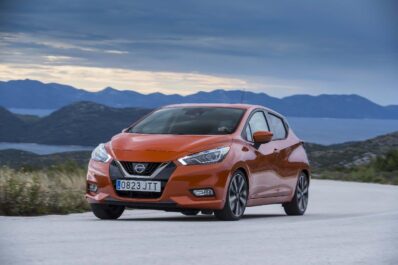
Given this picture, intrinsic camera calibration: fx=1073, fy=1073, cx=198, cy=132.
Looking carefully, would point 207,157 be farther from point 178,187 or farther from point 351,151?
point 351,151

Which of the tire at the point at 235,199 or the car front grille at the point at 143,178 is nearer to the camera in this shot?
the car front grille at the point at 143,178

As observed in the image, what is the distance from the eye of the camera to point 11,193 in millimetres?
14609

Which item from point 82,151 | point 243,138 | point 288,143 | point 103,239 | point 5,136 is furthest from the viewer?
point 5,136

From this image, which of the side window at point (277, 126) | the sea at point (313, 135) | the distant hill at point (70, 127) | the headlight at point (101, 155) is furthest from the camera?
the distant hill at point (70, 127)

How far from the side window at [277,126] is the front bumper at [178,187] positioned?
8.07 feet

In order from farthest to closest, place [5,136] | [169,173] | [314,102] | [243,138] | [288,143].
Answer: [314,102], [5,136], [288,143], [243,138], [169,173]

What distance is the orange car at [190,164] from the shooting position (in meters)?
12.8

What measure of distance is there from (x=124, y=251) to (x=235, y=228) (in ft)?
9.48

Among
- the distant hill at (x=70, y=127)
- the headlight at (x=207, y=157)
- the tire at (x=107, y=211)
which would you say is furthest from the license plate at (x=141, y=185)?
the distant hill at (x=70, y=127)

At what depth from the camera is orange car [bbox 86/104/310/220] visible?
1282cm

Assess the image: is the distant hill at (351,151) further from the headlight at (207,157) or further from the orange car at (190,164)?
the headlight at (207,157)

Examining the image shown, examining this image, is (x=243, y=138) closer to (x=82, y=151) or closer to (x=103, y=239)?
(x=103, y=239)

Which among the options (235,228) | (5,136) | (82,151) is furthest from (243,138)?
(5,136)

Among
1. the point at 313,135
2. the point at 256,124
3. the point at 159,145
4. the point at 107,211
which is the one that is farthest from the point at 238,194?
the point at 313,135
